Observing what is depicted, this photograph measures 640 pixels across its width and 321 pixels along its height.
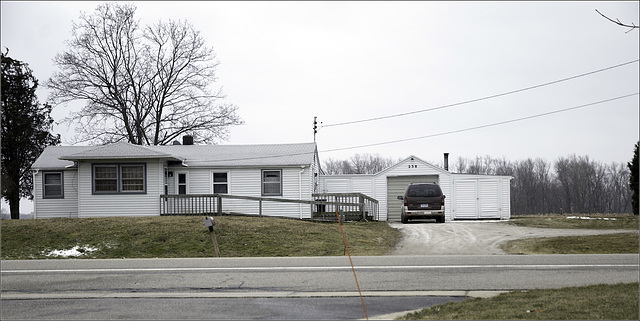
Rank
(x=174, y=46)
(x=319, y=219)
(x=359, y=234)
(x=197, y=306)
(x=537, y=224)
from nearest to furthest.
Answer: (x=197, y=306) → (x=359, y=234) → (x=537, y=224) → (x=319, y=219) → (x=174, y=46)

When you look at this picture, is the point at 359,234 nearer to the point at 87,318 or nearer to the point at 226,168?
the point at 226,168

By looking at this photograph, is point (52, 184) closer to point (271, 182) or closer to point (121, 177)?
point (121, 177)

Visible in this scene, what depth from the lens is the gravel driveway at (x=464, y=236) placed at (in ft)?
61.8

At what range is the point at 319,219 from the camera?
94.7ft

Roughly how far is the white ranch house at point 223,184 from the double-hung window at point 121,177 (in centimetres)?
4

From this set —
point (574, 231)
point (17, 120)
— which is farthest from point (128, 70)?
point (574, 231)

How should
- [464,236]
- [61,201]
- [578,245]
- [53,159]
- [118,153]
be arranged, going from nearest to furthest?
[578,245] < [464,236] < [118,153] < [61,201] < [53,159]

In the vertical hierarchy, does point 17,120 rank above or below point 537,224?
above

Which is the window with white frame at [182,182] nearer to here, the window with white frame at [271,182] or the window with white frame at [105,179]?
the window with white frame at [105,179]

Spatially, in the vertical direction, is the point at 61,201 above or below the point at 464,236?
above

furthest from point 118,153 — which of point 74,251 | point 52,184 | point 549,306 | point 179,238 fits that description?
point 549,306

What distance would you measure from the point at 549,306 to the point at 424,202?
20.3 m

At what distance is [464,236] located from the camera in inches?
871

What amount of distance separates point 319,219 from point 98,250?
11259mm
